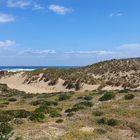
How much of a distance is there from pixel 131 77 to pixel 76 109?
187 feet

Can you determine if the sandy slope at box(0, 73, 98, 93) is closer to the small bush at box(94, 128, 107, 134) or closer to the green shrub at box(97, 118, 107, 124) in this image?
the green shrub at box(97, 118, 107, 124)

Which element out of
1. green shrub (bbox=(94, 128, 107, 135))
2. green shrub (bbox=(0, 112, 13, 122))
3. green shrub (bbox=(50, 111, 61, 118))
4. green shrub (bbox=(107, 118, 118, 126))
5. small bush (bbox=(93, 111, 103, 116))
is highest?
green shrub (bbox=(0, 112, 13, 122))

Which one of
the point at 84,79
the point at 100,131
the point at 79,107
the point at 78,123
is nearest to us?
the point at 100,131

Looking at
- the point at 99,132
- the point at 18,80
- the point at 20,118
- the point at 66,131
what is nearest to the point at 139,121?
the point at 99,132

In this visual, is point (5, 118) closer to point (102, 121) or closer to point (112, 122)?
point (102, 121)

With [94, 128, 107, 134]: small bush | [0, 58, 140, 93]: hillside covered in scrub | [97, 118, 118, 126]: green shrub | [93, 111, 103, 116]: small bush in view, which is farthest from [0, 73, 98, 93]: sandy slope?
[94, 128, 107, 134]: small bush

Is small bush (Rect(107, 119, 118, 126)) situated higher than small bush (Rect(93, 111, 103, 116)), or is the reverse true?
small bush (Rect(93, 111, 103, 116))

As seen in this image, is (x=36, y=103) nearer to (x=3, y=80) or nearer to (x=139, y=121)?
(x=139, y=121)

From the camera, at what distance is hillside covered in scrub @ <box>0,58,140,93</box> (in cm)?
8006

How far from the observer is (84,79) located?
83.1 metres

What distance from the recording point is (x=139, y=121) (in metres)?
30.3

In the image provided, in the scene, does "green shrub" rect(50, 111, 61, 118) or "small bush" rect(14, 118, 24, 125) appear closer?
"small bush" rect(14, 118, 24, 125)

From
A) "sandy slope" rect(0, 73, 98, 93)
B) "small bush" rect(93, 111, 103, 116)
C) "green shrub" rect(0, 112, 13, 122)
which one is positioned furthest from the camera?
"sandy slope" rect(0, 73, 98, 93)

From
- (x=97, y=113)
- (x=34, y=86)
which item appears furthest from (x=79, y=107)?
(x=34, y=86)
